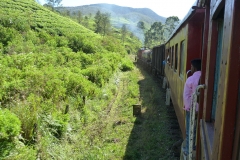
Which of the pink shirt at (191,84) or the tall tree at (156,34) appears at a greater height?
the tall tree at (156,34)

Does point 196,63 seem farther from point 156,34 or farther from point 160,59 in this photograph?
point 156,34

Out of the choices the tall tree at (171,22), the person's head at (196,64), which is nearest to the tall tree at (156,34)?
the tall tree at (171,22)

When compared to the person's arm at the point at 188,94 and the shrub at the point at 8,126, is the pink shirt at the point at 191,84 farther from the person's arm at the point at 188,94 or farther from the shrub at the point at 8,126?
the shrub at the point at 8,126

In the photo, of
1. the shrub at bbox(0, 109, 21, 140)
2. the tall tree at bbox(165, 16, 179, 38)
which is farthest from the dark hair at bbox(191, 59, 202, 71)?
the tall tree at bbox(165, 16, 179, 38)

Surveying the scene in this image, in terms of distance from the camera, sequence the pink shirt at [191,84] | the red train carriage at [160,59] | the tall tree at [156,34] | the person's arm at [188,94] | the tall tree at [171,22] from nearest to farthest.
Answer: the pink shirt at [191,84] < the person's arm at [188,94] < the red train carriage at [160,59] < the tall tree at [171,22] < the tall tree at [156,34]

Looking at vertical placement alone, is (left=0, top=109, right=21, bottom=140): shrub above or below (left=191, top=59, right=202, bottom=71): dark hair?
below

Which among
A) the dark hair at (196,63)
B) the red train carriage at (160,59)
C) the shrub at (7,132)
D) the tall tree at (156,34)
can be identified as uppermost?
the tall tree at (156,34)

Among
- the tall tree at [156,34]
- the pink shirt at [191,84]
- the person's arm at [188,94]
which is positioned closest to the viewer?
the pink shirt at [191,84]

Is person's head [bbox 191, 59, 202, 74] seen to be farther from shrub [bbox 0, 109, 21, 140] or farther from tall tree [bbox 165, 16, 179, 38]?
tall tree [bbox 165, 16, 179, 38]

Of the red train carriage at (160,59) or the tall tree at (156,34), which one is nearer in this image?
the red train carriage at (160,59)

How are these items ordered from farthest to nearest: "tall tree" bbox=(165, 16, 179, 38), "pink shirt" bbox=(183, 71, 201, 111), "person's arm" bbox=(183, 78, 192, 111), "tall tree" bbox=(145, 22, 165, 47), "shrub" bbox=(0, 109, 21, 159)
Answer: "tall tree" bbox=(145, 22, 165, 47) → "tall tree" bbox=(165, 16, 179, 38) → "shrub" bbox=(0, 109, 21, 159) → "person's arm" bbox=(183, 78, 192, 111) → "pink shirt" bbox=(183, 71, 201, 111)

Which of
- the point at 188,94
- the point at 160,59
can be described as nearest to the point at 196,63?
the point at 188,94

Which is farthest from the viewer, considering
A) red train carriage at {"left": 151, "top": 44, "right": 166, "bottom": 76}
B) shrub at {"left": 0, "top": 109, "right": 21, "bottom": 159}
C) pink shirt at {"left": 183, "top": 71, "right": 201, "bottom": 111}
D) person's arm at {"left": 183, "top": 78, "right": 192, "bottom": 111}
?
red train carriage at {"left": 151, "top": 44, "right": 166, "bottom": 76}

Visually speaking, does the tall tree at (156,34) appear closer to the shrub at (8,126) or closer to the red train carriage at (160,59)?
the red train carriage at (160,59)
